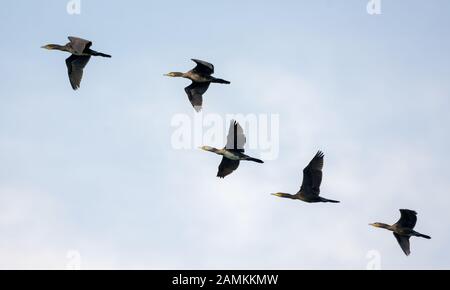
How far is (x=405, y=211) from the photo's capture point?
38562 millimetres

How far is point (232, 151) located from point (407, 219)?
7685mm

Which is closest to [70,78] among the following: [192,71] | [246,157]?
[192,71]

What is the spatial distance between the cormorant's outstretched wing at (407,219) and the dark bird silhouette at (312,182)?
2.88 m

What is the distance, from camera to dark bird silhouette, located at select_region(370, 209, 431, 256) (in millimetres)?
38688

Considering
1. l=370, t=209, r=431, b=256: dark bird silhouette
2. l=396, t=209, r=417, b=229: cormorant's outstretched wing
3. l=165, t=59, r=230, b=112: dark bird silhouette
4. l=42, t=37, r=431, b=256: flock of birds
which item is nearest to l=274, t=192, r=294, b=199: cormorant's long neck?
l=42, t=37, r=431, b=256: flock of birds

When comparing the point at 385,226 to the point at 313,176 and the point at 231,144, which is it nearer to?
the point at 313,176

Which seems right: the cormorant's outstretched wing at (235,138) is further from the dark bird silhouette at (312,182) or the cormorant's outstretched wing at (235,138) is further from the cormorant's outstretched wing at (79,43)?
the cormorant's outstretched wing at (79,43)

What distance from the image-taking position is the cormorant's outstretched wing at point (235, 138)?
39406 mm

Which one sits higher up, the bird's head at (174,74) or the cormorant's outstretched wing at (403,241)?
the bird's head at (174,74)

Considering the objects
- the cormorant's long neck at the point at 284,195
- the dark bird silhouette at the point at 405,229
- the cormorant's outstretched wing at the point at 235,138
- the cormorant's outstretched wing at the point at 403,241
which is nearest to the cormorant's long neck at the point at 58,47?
the cormorant's outstretched wing at the point at 235,138

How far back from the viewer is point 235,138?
1555 inches

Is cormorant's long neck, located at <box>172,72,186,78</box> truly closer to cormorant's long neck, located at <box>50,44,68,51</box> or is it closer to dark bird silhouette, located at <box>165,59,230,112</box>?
dark bird silhouette, located at <box>165,59,230,112</box>
